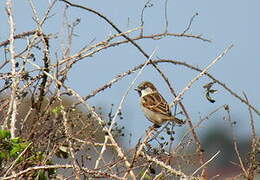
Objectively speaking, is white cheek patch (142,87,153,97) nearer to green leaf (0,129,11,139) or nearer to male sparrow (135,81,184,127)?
male sparrow (135,81,184,127)

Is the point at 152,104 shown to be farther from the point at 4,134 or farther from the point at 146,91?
the point at 4,134

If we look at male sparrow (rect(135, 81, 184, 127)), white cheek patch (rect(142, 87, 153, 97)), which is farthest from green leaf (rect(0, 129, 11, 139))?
white cheek patch (rect(142, 87, 153, 97))

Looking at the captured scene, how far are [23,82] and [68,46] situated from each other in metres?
0.52

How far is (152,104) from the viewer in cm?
750

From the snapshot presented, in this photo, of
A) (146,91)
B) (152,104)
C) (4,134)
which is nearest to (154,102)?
(152,104)

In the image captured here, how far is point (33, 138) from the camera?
4.57 meters

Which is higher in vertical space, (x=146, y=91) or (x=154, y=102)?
(x=146, y=91)

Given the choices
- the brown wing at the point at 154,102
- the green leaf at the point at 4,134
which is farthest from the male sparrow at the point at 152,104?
the green leaf at the point at 4,134

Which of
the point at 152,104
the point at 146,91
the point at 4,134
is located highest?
the point at 4,134

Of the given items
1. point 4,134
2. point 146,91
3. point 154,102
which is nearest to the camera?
point 4,134

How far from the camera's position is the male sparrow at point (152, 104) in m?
7.18

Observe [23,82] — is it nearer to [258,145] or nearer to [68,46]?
[68,46]

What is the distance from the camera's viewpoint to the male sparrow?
718 cm

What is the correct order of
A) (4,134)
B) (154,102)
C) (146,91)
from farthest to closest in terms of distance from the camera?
(146,91) → (154,102) → (4,134)
